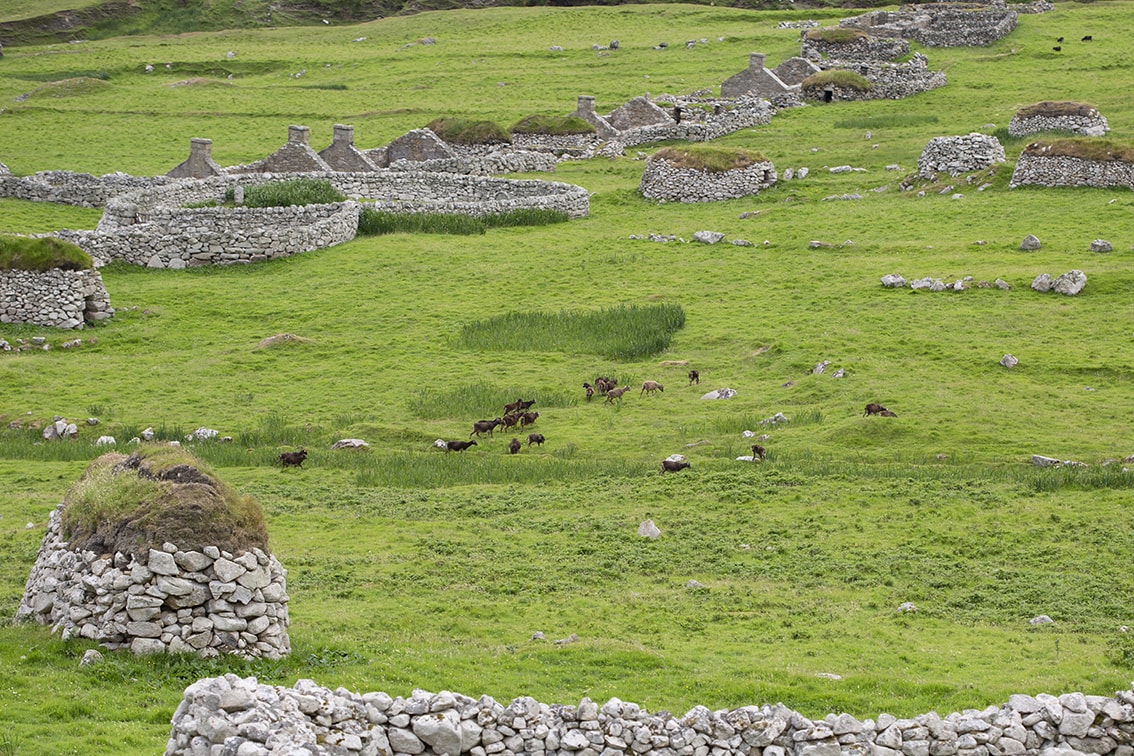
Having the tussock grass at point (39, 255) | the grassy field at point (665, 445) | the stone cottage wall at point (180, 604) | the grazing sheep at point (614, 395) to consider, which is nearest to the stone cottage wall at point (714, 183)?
the grassy field at point (665, 445)

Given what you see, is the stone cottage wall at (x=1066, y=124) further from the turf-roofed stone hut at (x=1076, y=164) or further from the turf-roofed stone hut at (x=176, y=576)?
the turf-roofed stone hut at (x=176, y=576)

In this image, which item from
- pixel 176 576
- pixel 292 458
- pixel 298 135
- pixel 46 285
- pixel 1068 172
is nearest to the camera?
pixel 176 576

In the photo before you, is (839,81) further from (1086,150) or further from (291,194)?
(291,194)

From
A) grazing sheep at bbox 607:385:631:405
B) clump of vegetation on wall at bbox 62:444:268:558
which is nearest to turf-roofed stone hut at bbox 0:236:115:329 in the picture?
grazing sheep at bbox 607:385:631:405

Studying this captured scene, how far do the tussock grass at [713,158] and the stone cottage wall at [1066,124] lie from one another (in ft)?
36.2

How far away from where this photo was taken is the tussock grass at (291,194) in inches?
2058

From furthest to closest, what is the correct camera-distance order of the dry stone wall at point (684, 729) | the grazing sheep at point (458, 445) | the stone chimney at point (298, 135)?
the stone chimney at point (298, 135), the grazing sheep at point (458, 445), the dry stone wall at point (684, 729)

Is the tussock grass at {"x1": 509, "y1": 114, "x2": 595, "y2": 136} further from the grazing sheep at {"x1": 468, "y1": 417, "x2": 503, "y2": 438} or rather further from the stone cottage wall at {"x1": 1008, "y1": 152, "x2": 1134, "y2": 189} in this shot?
the grazing sheep at {"x1": 468, "y1": 417, "x2": 503, "y2": 438}

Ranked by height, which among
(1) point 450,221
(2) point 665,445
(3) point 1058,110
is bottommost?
(2) point 665,445

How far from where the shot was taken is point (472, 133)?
222 feet

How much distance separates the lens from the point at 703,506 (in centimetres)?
2564

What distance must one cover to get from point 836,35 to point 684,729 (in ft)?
248

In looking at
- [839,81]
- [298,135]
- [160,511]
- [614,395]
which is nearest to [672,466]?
[614,395]

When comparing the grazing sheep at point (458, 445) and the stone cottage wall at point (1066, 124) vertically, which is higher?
the stone cottage wall at point (1066, 124)
